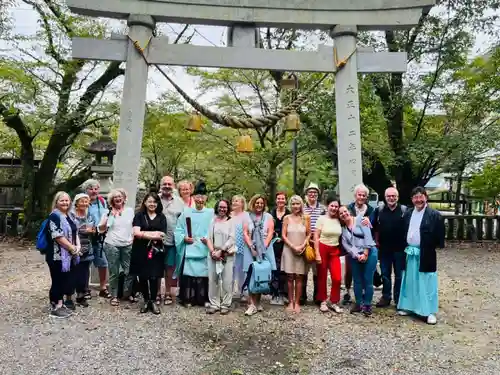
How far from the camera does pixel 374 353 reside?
3.90 m

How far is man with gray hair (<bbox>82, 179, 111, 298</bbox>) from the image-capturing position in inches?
205

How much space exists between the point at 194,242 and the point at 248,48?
2.79 metres

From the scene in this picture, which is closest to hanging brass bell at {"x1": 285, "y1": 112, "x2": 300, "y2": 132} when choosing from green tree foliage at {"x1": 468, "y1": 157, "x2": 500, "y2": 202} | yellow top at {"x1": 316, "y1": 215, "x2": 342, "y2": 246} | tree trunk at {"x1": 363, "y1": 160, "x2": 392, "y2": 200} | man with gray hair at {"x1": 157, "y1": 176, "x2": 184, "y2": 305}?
yellow top at {"x1": 316, "y1": 215, "x2": 342, "y2": 246}

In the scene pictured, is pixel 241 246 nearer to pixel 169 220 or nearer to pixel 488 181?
pixel 169 220

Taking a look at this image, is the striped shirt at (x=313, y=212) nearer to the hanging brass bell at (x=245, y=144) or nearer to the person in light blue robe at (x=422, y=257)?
the person in light blue robe at (x=422, y=257)

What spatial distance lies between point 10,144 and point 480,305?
43.0ft

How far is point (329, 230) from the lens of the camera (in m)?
5.00

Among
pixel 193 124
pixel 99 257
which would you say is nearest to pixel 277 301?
pixel 99 257

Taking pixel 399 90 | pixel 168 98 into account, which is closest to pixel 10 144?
pixel 168 98

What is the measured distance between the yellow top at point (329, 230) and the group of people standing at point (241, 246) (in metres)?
0.01

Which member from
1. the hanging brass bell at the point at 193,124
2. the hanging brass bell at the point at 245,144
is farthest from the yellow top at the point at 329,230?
the hanging brass bell at the point at 193,124

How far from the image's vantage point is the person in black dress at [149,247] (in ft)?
15.8

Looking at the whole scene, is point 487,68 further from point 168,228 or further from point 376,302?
point 168,228

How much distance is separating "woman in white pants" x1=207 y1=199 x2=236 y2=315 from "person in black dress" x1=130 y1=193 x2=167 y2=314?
0.57 m
